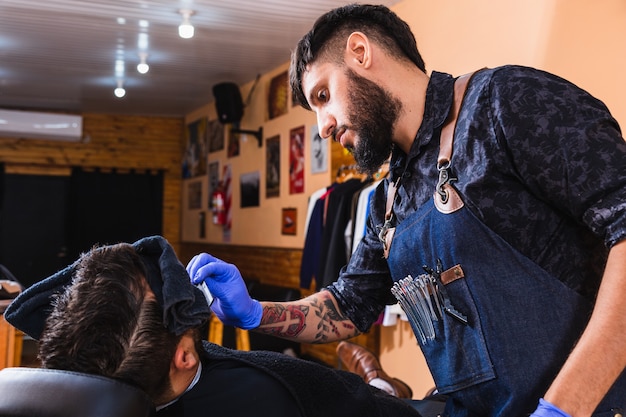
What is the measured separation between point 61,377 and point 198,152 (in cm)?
830

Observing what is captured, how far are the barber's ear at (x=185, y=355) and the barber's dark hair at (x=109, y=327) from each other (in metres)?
0.04

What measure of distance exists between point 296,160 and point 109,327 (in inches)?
210

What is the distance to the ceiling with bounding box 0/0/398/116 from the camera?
5141mm

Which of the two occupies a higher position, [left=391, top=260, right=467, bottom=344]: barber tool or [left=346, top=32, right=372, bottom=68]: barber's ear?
[left=346, top=32, right=372, bottom=68]: barber's ear

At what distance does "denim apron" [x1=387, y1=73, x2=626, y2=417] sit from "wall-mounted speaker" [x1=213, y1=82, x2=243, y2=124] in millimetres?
6134

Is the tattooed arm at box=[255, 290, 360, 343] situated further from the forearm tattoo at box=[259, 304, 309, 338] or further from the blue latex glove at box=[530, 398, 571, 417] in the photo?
the blue latex glove at box=[530, 398, 571, 417]

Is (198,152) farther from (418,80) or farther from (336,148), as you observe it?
(418,80)

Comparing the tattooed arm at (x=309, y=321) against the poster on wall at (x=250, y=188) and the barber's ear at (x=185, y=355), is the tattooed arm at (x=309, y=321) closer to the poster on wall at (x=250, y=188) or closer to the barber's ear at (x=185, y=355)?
the barber's ear at (x=185, y=355)

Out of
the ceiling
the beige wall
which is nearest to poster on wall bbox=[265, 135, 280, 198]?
the ceiling

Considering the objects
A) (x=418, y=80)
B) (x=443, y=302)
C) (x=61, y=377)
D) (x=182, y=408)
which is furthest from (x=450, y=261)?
(x=61, y=377)

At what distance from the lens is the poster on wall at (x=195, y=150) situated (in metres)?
9.02

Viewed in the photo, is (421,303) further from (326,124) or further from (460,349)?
(326,124)

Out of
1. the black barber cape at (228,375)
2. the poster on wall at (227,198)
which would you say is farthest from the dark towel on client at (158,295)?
the poster on wall at (227,198)

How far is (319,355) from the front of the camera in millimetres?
6195
